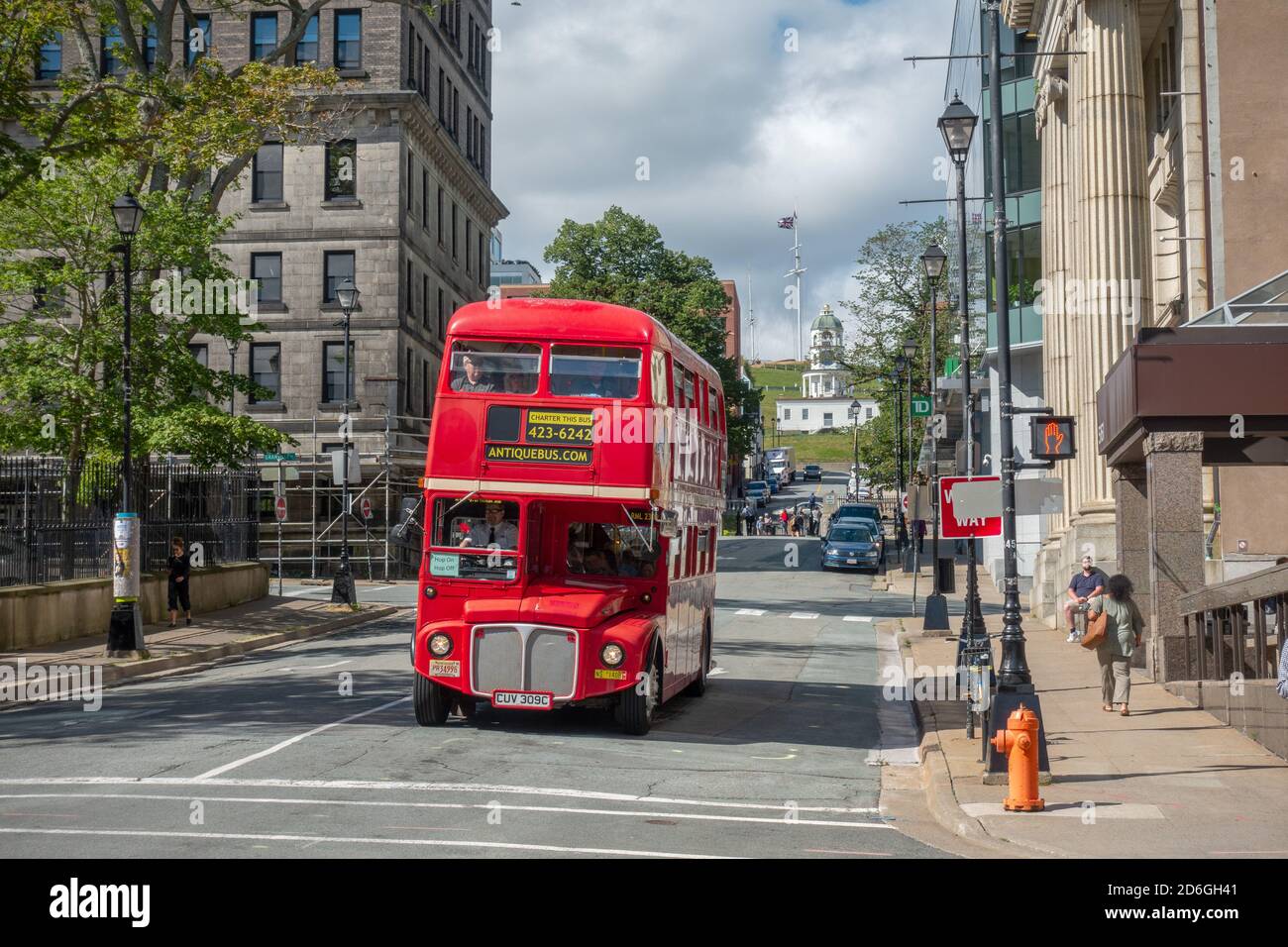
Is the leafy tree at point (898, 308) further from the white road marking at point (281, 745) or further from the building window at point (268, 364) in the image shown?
the white road marking at point (281, 745)

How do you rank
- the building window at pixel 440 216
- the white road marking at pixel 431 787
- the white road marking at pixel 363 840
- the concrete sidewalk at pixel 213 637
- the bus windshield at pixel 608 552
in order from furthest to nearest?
the building window at pixel 440 216 < the concrete sidewalk at pixel 213 637 < the bus windshield at pixel 608 552 < the white road marking at pixel 431 787 < the white road marking at pixel 363 840

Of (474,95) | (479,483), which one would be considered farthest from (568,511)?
(474,95)

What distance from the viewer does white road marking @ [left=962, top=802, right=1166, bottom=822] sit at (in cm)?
1166

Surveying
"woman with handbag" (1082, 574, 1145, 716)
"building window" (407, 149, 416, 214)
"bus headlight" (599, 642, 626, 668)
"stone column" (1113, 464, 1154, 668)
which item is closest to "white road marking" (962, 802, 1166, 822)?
"bus headlight" (599, 642, 626, 668)

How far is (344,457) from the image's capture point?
3759 cm

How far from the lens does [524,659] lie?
50.6 feet

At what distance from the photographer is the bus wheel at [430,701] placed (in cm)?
1597

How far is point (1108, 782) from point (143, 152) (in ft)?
75.2

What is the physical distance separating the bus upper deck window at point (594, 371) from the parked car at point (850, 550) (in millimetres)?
38915

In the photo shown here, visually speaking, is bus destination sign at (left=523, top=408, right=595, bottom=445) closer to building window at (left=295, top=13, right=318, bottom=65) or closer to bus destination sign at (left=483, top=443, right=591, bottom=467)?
bus destination sign at (left=483, top=443, right=591, bottom=467)

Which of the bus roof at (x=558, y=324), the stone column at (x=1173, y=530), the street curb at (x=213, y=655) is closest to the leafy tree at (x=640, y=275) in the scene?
the street curb at (x=213, y=655)

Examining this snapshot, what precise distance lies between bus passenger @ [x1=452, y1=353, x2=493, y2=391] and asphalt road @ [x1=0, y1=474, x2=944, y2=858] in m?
3.94

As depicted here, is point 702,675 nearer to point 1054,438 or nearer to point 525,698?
point 525,698
